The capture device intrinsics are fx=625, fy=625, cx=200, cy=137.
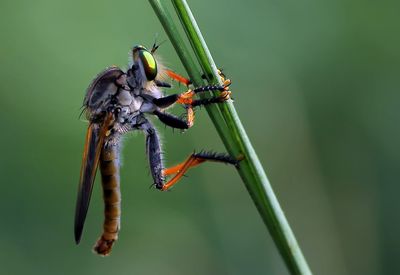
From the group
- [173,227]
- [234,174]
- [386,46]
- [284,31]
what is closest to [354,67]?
[386,46]

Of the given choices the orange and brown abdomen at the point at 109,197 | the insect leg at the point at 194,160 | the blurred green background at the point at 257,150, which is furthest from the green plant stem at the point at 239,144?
the blurred green background at the point at 257,150

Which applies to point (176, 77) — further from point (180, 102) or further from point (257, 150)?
point (257, 150)

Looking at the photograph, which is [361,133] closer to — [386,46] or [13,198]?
[386,46]

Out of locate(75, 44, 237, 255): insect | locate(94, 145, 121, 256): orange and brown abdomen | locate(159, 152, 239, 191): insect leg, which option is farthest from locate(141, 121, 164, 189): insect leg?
locate(94, 145, 121, 256): orange and brown abdomen

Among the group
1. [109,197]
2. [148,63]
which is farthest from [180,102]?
[109,197]

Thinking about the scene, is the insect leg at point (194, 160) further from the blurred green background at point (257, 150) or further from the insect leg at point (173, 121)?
the blurred green background at point (257, 150)
